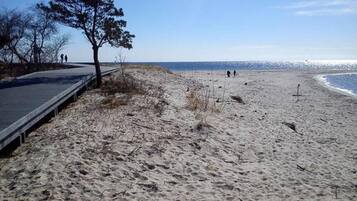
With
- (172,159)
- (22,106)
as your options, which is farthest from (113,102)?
(172,159)

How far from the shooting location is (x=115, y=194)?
252 inches

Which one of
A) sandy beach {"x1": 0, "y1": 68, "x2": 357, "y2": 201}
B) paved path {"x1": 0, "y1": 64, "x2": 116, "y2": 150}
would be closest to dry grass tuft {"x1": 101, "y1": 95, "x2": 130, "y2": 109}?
sandy beach {"x1": 0, "y1": 68, "x2": 357, "y2": 201}

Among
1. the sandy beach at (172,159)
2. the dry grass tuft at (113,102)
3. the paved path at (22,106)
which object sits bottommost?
the sandy beach at (172,159)

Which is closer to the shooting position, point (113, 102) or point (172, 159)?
point (172, 159)

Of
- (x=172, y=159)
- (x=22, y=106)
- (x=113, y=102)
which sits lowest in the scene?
(x=172, y=159)

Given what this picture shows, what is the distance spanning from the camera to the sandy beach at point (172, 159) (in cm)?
672

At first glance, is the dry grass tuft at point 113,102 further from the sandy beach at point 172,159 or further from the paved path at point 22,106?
the paved path at point 22,106

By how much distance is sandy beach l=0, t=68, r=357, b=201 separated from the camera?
6.72 meters

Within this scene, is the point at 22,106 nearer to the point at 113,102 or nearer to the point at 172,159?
the point at 113,102

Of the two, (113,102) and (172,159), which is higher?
(113,102)

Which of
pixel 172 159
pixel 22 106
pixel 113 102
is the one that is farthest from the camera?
pixel 113 102

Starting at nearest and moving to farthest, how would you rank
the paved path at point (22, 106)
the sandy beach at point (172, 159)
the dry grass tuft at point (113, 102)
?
the sandy beach at point (172, 159)
the paved path at point (22, 106)
the dry grass tuft at point (113, 102)

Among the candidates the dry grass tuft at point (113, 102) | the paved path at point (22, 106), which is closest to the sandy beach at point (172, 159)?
the dry grass tuft at point (113, 102)

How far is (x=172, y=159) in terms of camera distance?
8.46 m
